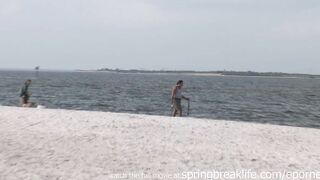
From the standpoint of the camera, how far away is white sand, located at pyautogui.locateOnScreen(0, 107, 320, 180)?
10.5 m

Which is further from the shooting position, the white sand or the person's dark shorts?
the person's dark shorts

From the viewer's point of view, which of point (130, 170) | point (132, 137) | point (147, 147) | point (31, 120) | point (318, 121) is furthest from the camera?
point (318, 121)

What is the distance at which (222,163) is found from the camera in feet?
36.4

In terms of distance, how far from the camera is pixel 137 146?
40.1ft

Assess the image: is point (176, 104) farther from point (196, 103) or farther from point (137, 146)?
point (196, 103)

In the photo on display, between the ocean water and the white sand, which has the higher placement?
the white sand

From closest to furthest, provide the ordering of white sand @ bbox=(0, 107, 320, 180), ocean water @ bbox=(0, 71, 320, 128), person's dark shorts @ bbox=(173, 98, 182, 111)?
white sand @ bbox=(0, 107, 320, 180)
person's dark shorts @ bbox=(173, 98, 182, 111)
ocean water @ bbox=(0, 71, 320, 128)

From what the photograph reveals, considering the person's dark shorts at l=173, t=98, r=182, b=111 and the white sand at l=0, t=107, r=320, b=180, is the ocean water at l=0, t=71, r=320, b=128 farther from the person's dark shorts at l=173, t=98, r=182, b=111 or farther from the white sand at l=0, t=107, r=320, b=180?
the white sand at l=0, t=107, r=320, b=180

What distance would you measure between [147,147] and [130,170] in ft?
6.06

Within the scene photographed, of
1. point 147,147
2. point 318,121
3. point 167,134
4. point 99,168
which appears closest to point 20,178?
point 99,168

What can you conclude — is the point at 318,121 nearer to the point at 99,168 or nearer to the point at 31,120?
the point at 31,120

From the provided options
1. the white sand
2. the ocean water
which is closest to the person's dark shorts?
the white sand

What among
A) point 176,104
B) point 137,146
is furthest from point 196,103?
point 137,146

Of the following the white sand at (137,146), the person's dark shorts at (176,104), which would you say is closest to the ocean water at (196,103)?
the person's dark shorts at (176,104)
